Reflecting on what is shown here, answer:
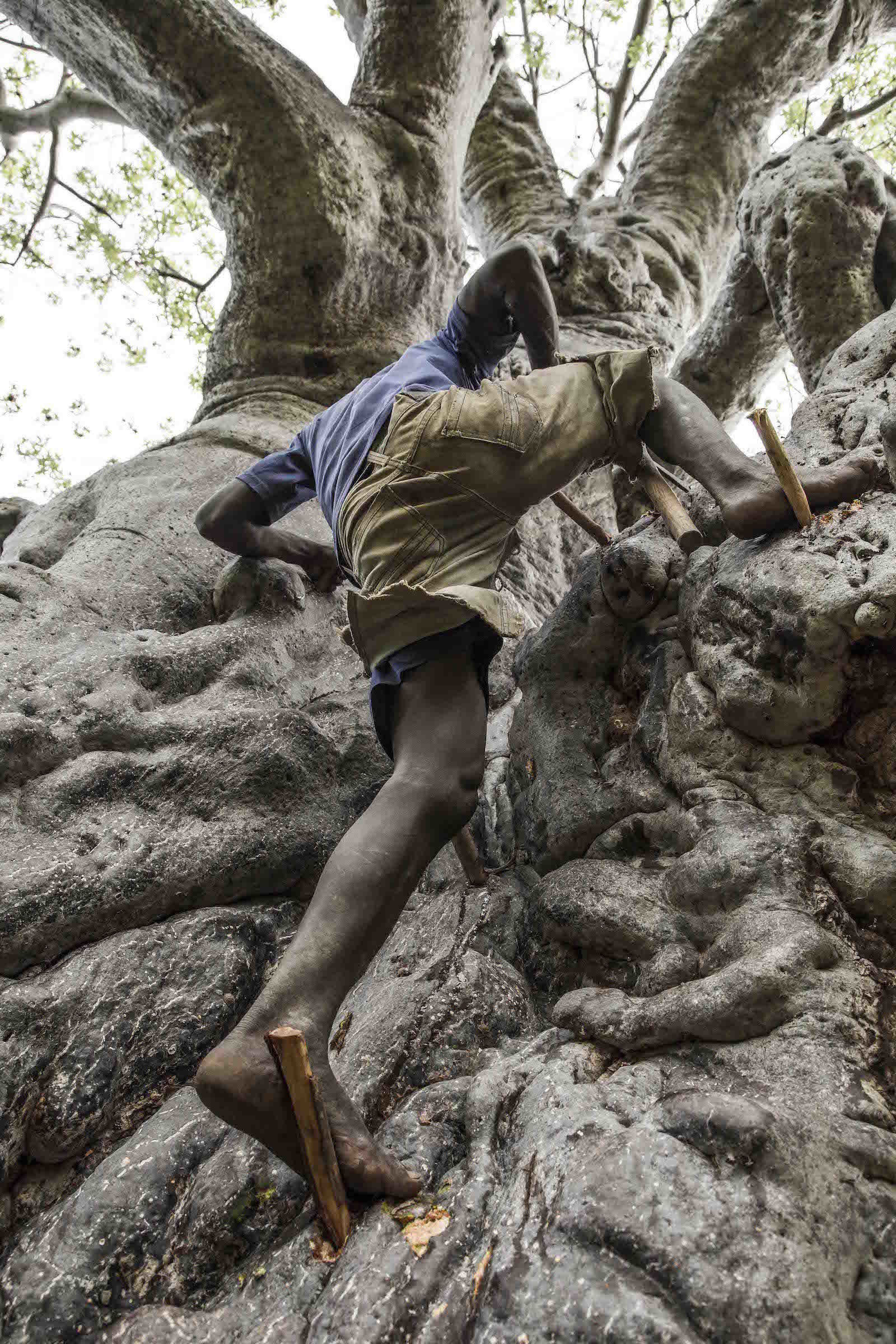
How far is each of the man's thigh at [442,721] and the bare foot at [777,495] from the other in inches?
28.8

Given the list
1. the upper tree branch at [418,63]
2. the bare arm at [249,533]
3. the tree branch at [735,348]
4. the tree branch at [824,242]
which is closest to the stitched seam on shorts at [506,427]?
the bare arm at [249,533]

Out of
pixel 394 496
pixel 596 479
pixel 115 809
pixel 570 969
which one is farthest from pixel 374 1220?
pixel 596 479

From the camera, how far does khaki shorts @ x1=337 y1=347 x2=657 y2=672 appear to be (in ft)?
5.96

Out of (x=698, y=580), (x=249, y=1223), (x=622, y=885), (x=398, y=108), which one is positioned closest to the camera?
(x=249, y=1223)

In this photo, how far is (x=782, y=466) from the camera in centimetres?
188

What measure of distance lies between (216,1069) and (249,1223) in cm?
36

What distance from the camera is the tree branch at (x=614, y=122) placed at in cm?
719

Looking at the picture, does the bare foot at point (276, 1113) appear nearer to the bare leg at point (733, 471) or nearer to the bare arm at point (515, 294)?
the bare leg at point (733, 471)

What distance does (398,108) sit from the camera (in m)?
4.34

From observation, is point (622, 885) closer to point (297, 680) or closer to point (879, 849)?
point (879, 849)

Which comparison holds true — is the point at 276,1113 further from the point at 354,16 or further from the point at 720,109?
the point at 354,16

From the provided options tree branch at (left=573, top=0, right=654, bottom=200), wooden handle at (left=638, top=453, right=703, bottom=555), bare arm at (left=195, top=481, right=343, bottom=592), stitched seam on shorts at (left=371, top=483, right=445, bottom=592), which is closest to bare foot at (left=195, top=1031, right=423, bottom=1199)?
stitched seam on shorts at (left=371, top=483, right=445, bottom=592)

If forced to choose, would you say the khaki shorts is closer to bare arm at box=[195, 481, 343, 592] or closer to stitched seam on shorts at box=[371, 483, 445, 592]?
stitched seam on shorts at box=[371, 483, 445, 592]

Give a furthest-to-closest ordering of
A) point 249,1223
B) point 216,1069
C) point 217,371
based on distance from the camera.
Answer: point 217,371 < point 249,1223 < point 216,1069
